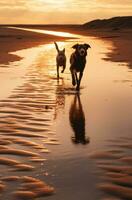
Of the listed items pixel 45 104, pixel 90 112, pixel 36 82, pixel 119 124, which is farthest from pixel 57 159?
pixel 36 82

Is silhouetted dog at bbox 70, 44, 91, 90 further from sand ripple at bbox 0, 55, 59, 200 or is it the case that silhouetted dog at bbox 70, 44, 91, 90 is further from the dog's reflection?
the dog's reflection

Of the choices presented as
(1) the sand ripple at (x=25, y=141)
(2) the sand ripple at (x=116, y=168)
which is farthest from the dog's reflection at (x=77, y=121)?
(2) the sand ripple at (x=116, y=168)

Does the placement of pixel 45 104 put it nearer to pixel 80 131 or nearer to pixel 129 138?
pixel 80 131

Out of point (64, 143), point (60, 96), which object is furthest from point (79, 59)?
point (64, 143)

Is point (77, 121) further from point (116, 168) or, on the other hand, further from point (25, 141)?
point (116, 168)

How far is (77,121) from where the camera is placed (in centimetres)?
963

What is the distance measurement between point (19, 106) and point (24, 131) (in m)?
2.57

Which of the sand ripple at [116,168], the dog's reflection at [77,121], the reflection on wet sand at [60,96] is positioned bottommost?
the sand ripple at [116,168]

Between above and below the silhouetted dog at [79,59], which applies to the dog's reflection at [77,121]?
below

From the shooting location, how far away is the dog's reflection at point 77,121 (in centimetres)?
804

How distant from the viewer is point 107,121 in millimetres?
9461

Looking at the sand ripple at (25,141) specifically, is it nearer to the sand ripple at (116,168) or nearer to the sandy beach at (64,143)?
the sandy beach at (64,143)

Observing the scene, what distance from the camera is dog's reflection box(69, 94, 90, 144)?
26.4 feet

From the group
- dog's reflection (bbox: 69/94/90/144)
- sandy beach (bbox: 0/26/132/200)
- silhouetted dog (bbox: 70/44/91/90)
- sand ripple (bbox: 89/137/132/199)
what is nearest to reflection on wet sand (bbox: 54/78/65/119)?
sandy beach (bbox: 0/26/132/200)
